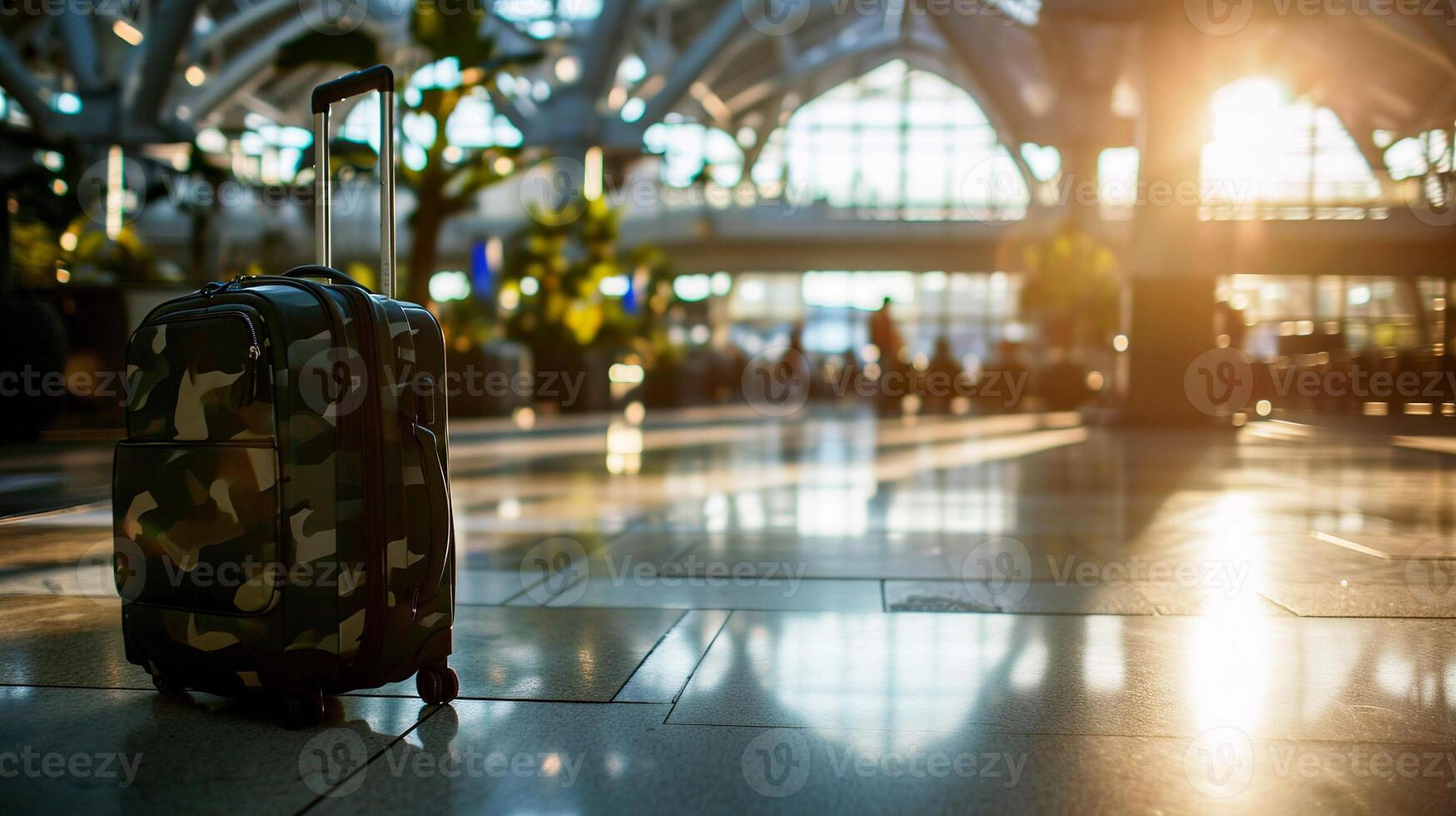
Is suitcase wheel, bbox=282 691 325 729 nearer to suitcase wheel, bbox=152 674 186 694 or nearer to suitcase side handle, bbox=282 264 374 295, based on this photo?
suitcase wheel, bbox=152 674 186 694

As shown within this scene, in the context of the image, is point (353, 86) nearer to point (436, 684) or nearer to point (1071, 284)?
point (436, 684)

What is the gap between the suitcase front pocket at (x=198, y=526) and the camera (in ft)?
7.68

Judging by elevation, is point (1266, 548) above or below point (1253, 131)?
below

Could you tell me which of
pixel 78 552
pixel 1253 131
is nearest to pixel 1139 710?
pixel 78 552

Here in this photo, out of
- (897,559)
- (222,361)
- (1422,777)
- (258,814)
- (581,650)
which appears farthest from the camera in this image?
(897,559)

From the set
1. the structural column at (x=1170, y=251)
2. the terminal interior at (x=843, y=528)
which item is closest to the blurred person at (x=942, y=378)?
the terminal interior at (x=843, y=528)

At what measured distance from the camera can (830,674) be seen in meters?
2.82

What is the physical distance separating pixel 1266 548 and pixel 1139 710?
8.95ft

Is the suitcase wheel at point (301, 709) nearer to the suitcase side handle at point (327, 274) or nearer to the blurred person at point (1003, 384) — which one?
the suitcase side handle at point (327, 274)

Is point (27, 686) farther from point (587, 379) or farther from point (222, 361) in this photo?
point (587, 379)

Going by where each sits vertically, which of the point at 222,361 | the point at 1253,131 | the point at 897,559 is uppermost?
the point at 1253,131

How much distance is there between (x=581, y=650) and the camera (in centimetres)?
308

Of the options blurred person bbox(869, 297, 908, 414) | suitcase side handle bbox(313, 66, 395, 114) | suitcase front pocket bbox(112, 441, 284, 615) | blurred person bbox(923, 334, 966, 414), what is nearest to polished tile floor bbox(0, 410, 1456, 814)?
suitcase front pocket bbox(112, 441, 284, 615)

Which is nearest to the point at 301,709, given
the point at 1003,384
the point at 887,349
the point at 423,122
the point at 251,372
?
the point at 251,372
